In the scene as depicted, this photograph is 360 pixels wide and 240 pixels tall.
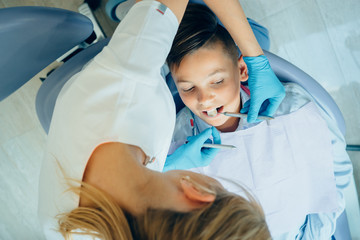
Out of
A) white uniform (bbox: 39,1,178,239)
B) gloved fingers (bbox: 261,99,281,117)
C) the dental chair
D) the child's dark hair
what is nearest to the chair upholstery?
the dental chair

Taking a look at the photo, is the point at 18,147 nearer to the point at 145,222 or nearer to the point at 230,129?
the point at 230,129

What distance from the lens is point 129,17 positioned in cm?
63

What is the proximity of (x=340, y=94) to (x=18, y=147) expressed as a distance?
174cm

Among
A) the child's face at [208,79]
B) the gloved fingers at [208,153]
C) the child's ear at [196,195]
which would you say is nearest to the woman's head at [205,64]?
the child's face at [208,79]

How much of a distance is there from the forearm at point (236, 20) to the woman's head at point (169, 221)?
0.51 m

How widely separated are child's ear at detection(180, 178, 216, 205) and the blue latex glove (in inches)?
19.6

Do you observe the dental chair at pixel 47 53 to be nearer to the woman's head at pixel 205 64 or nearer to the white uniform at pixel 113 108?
the woman's head at pixel 205 64

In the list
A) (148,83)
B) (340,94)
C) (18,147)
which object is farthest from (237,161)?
(18,147)

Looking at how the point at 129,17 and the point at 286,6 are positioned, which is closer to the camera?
the point at 129,17

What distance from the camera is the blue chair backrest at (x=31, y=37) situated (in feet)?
2.62

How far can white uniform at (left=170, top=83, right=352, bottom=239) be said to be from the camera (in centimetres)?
106

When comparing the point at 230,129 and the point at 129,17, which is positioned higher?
the point at 129,17

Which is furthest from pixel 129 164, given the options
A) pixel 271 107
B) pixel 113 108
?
pixel 271 107

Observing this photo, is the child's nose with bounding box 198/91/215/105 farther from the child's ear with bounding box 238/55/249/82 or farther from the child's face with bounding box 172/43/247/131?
the child's ear with bounding box 238/55/249/82
